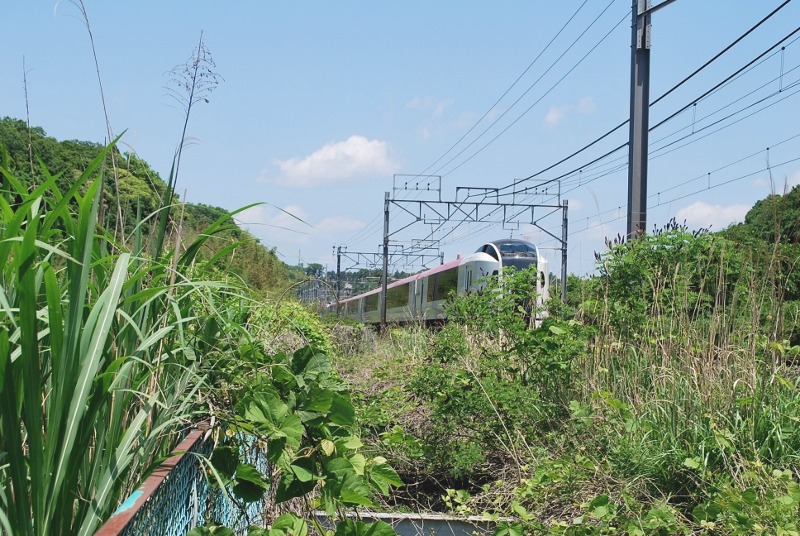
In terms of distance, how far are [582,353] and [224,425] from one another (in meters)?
2.82

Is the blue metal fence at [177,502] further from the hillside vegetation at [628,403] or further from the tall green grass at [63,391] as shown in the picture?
the hillside vegetation at [628,403]

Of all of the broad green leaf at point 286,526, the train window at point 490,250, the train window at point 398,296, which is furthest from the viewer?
the train window at point 398,296

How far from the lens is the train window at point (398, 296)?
98.4ft

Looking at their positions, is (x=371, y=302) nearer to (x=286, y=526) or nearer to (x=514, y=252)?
(x=514, y=252)

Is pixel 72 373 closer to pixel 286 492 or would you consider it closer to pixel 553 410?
pixel 286 492

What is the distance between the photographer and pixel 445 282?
75.4 feet

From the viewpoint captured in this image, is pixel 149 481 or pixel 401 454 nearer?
pixel 149 481

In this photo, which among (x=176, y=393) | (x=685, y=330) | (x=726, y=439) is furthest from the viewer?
(x=685, y=330)

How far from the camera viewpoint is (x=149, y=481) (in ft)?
5.26

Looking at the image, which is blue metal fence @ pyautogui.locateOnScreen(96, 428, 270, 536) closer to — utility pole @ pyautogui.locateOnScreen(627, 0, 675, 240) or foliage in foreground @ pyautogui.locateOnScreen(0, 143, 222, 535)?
foliage in foreground @ pyautogui.locateOnScreen(0, 143, 222, 535)

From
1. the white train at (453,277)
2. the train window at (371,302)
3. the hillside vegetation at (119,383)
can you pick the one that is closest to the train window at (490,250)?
the white train at (453,277)

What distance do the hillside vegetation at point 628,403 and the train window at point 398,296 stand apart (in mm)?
23808

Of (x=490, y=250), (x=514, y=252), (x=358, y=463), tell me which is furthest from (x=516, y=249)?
(x=358, y=463)

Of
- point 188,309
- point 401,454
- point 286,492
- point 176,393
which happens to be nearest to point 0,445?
point 176,393
